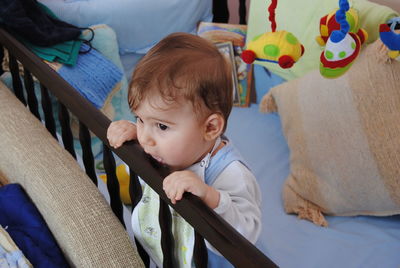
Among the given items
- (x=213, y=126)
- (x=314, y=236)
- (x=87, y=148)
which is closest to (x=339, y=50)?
(x=213, y=126)

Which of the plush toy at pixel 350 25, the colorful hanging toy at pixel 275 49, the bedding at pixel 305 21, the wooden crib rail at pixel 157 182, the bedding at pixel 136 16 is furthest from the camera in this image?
the bedding at pixel 136 16

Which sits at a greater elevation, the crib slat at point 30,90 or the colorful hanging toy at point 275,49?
the colorful hanging toy at point 275,49

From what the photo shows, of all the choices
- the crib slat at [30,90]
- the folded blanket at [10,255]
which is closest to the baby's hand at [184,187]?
the folded blanket at [10,255]

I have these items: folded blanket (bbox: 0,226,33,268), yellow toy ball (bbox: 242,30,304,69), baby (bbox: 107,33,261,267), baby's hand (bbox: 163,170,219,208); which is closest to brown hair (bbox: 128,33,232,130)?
baby (bbox: 107,33,261,267)

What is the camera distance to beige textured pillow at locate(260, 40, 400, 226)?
1.32 metres

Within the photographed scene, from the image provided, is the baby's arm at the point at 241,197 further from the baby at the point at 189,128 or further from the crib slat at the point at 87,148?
the crib slat at the point at 87,148

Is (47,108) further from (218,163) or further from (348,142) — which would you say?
(348,142)

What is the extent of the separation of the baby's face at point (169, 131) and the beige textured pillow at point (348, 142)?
729 mm

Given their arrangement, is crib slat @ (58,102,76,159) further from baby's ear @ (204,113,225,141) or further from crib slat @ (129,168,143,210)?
baby's ear @ (204,113,225,141)

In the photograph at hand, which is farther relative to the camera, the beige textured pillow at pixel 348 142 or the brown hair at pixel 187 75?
the beige textured pillow at pixel 348 142

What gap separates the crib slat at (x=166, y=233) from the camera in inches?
29.8

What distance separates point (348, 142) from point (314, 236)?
0.30 m

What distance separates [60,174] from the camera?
3.10ft

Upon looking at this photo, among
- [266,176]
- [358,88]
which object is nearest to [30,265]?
[266,176]
